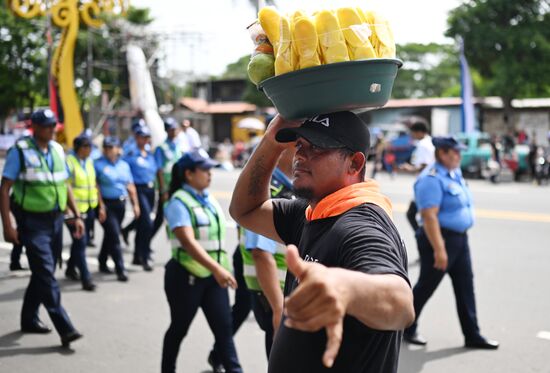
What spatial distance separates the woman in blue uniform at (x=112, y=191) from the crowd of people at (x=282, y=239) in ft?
0.06

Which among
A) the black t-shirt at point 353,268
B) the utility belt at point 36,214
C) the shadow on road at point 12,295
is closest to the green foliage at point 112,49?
the shadow on road at point 12,295

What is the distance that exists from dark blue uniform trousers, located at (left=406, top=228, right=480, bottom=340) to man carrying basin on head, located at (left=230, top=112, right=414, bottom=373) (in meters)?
3.23

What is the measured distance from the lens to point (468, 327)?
5348 millimetres

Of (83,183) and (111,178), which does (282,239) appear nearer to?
(83,183)

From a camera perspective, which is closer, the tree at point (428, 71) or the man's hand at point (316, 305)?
the man's hand at point (316, 305)

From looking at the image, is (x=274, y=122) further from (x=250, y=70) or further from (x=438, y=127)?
(x=438, y=127)

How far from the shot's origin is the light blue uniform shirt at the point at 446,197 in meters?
5.36

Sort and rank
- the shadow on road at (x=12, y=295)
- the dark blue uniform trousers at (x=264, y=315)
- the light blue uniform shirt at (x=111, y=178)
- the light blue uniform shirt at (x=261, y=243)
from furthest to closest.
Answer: the light blue uniform shirt at (x=111, y=178) → the shadow on road at (x=12, y=295) → the dark blue uniform trousers at (x=264, y=315) → the light blue uniform shirt at (x=261, y=243)

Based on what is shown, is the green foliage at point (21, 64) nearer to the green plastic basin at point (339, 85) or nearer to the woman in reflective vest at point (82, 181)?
the woman in reflective vest at point (82, 181)

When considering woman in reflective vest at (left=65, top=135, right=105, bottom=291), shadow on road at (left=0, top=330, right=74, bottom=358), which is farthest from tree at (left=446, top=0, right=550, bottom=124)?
shadow on road at (left=0, top=330, right=74, bottom=358)

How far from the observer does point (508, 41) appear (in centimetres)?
2845

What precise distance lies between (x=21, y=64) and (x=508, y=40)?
23.5 metres

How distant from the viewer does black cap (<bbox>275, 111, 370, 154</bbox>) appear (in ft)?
7.13

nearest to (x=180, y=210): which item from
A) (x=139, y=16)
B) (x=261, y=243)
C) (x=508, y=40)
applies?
(x=261, y=243)
